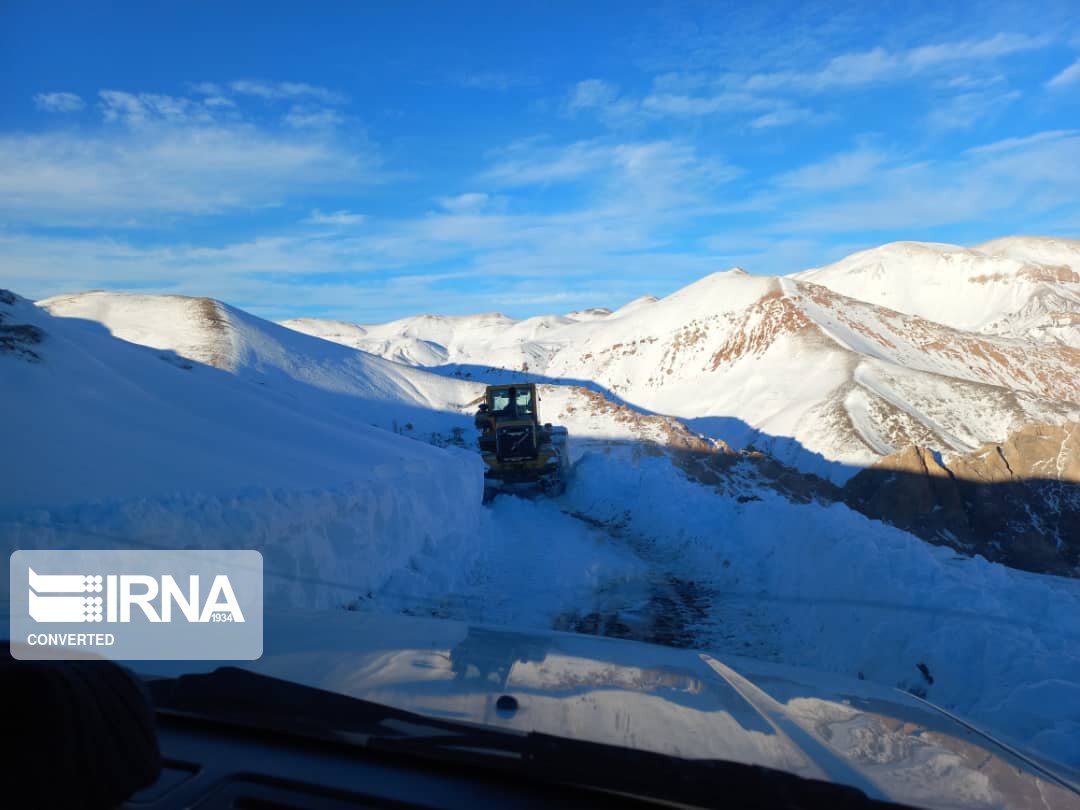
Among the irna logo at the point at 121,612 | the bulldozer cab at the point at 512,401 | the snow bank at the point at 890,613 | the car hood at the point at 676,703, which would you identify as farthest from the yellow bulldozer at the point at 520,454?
the car hood at the point at 676,703

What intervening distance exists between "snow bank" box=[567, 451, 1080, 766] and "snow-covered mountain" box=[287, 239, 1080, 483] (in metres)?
20.9

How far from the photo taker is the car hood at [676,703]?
101 inches

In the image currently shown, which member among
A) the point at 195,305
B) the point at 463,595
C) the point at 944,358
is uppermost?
the point at 195,305

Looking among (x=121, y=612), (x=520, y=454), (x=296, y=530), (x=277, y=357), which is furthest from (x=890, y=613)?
(x=277, y=357)

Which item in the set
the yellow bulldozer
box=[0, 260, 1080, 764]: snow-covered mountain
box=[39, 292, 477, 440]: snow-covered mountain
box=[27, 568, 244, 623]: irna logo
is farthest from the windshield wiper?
box=[39, 292, 477, 440]: snow-covered mountain

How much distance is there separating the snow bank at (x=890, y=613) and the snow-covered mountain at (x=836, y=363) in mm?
20930

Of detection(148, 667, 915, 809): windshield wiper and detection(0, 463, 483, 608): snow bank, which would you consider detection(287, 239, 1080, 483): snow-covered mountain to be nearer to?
detection(0, 463, 483, 608): snow bank

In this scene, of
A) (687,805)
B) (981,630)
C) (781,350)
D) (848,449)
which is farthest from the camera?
(781,350)

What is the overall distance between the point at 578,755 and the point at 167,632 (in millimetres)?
2125

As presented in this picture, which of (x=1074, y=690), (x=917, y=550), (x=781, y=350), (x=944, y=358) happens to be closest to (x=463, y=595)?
(x=917, y=550)

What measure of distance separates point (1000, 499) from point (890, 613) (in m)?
15.0

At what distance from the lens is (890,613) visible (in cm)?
794

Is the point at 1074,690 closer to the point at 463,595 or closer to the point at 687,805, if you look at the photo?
the point at 687,805

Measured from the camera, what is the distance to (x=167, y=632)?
3650 millimetres
